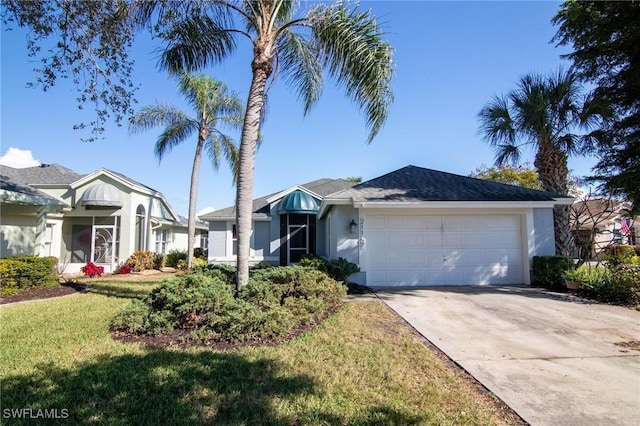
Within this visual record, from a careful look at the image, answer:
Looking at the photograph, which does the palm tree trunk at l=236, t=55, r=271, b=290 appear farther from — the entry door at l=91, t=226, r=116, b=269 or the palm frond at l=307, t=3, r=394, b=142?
the entry door at l=91, t=226, r=116, b=269

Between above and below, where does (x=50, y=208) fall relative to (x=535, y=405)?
above

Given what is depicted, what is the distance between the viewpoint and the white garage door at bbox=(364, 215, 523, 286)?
1198 centimetres

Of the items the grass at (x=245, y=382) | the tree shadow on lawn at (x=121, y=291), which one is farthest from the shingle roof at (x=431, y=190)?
the tree shadow on lawn at (x=121, y=291)

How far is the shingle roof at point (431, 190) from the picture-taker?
1186 centimetres

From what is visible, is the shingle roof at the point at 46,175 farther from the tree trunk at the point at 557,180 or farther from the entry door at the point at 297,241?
the tree trunk at the point at 557,180

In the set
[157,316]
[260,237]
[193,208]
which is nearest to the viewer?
[157,316]

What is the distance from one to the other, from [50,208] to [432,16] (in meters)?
16.1

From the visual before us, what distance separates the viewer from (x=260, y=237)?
20781 millimetres

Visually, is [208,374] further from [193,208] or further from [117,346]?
[193,208]

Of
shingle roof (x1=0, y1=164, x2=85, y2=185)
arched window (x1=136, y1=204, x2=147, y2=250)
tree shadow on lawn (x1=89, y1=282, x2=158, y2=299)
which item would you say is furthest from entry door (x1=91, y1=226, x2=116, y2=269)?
tree shadow on lawn (x1=89, y1=282, x2=158, y2=299)

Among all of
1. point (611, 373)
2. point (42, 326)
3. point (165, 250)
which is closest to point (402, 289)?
point (611, 373)

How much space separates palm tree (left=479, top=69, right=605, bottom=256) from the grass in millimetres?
11247

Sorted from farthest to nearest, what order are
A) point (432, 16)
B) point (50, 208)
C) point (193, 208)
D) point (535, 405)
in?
1. point (193, 208)
2. point (50, 208)
3. point (432, 16)
4. point (535, 405)

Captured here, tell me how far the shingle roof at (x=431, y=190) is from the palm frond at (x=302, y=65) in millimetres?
3795
